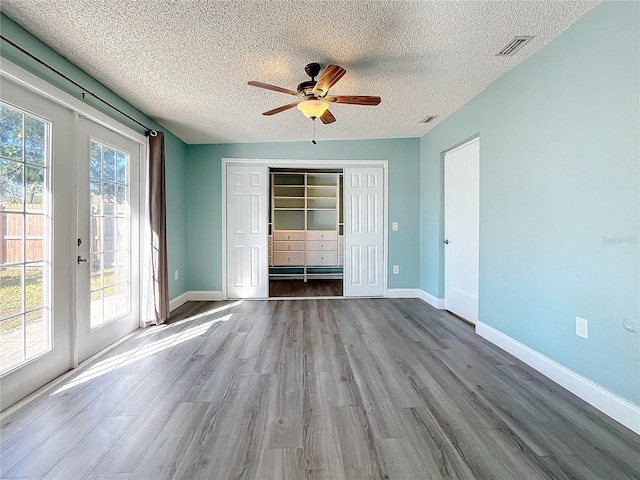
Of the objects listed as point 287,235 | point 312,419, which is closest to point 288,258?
point 287,235

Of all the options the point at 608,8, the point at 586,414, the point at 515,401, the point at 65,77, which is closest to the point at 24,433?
the point at 65,77

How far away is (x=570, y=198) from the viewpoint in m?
2.01

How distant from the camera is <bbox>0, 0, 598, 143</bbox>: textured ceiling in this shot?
5.83 ft

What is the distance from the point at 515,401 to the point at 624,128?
1706 millimetres

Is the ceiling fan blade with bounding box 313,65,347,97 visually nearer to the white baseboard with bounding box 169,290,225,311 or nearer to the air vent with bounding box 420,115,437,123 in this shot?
the air vent with bounding box 420,115,437,123

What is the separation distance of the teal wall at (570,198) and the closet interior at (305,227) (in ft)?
12.3

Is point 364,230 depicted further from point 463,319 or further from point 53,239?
point 53,239

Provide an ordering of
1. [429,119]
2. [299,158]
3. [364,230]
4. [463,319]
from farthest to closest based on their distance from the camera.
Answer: [364,230] < [299,158] < [429,119] < [463,319]

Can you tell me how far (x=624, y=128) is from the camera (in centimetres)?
167

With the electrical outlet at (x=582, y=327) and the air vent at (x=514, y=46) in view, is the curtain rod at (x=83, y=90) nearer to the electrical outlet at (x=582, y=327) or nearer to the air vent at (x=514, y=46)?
the air vent at (x=514, y=46)

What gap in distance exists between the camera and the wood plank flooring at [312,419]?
1.34 m

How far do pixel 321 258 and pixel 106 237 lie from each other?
13.7ft

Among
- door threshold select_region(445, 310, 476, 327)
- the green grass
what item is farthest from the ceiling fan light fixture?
door threshold select_region(445, 310, 476, 327)

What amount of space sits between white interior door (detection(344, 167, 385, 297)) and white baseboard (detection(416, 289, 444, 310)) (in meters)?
0.57
